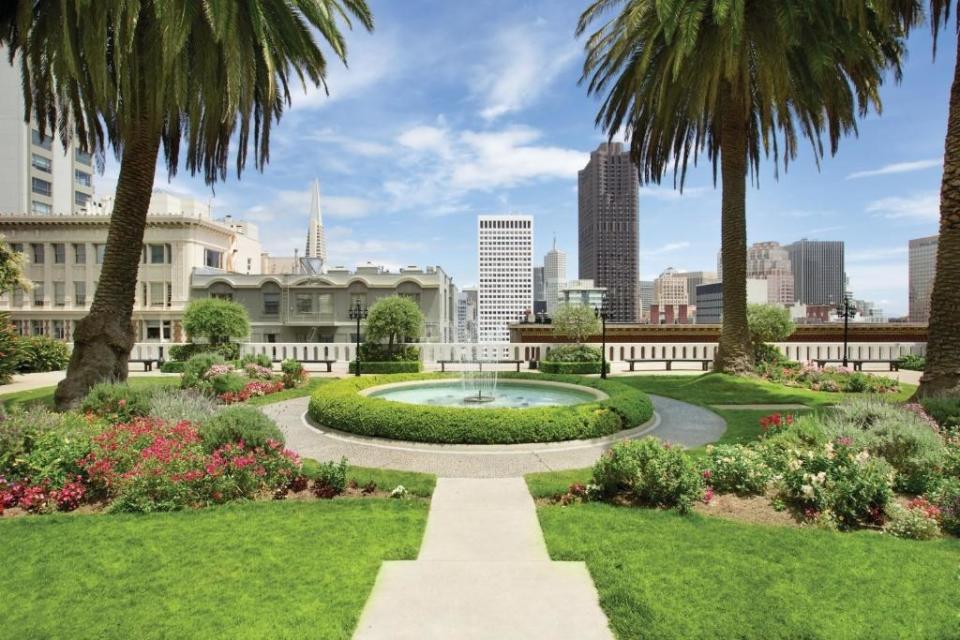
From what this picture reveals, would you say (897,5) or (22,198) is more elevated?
(22,198)

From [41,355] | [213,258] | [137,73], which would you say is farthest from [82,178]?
[137,73]

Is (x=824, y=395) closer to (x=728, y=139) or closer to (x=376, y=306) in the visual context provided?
(x=728, y=139)

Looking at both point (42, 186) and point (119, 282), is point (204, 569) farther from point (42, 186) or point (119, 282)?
point (42, 186)

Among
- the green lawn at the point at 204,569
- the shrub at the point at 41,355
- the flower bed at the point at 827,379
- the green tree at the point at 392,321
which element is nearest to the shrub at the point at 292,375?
the green tree at the point at 392,321

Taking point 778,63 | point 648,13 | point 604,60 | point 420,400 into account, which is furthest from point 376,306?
point 778,63

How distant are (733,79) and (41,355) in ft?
109

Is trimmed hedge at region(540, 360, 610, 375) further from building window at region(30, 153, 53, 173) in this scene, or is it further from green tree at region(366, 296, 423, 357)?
building window at region(30, 153, 53, 173)

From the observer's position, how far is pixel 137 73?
38.8 ft

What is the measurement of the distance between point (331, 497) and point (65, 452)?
416 cm

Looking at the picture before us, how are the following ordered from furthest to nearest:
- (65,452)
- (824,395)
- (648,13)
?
(648,13) < (824,395) < (65,452)

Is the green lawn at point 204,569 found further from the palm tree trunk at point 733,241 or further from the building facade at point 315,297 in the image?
the building facade at point 315,297

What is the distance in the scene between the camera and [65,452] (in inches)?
293

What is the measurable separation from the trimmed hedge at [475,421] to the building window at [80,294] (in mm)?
A: 46825

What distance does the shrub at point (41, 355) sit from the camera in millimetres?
23650
